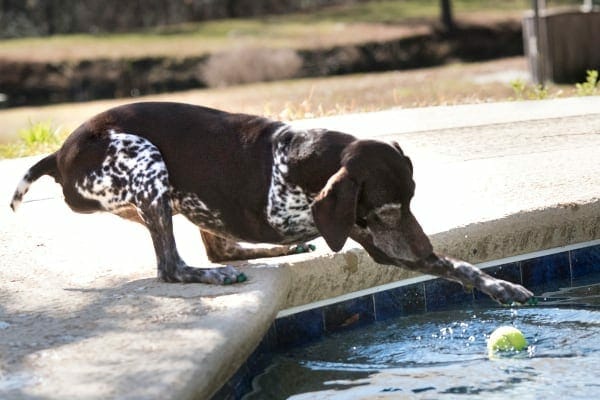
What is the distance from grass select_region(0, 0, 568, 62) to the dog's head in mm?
19592

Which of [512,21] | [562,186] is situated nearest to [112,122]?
[562,186]

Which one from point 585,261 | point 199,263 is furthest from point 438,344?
point 585,261

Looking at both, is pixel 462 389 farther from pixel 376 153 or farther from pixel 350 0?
pixel 350 0

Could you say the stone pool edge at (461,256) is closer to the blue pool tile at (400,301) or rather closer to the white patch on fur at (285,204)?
the blue pool tile at (400,301)

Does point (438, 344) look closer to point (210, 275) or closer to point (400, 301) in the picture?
point (400, 301)

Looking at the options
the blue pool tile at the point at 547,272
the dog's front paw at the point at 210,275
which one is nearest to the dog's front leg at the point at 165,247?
the dog's front paw at the point at 210,275

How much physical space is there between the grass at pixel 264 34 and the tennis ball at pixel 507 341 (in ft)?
64.8

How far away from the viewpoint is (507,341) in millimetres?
5078

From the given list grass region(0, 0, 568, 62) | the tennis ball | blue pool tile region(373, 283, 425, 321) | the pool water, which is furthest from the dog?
grass region(0, 0, 568, 62)

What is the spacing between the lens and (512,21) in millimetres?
28016

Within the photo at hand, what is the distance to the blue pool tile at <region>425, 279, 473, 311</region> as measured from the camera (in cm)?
603

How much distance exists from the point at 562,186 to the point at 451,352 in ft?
6.18

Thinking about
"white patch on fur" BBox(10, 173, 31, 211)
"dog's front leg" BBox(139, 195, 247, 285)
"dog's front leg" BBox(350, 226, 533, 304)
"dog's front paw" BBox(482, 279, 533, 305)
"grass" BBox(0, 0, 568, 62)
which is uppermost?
"grass" BBox(0, 0, 568, 62)

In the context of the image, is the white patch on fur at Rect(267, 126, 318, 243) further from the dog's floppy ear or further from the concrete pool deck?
the dog's floppy ear
